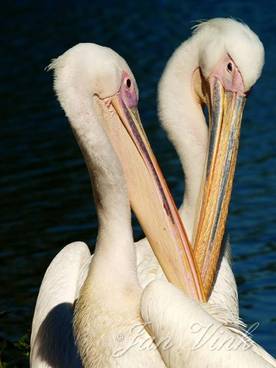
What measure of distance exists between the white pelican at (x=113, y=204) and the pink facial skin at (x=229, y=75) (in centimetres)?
100

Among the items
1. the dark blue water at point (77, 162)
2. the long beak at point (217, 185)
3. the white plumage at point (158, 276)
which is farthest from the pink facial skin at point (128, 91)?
the dark blue water at point (77, 162)

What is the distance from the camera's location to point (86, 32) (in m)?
24.2

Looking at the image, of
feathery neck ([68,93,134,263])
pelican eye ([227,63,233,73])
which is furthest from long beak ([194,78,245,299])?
feathery neck ([68,93,134,263])

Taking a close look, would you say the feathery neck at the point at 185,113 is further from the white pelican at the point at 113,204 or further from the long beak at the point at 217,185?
the white pelican at the point at 113,204

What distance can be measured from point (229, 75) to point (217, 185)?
27.6 inches

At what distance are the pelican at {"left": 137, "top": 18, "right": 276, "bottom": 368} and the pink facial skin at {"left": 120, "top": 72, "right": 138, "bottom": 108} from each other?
0.84 m

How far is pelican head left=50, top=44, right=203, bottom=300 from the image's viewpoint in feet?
17.6

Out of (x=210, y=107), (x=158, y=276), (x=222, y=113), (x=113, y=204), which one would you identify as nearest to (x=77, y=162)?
(x=210, y=107)

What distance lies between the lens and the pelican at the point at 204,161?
4.89 metres

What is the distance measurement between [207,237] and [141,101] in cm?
1061

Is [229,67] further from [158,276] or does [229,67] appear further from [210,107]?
[158,276]

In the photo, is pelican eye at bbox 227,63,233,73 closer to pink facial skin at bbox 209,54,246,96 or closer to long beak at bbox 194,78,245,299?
pink facial skin at bbox 209,54,246,96

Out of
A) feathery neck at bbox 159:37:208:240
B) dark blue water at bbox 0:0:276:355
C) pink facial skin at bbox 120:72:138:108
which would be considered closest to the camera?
pink facial skin at bbox 120:72:138:108

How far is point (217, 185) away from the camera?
6293 mm
